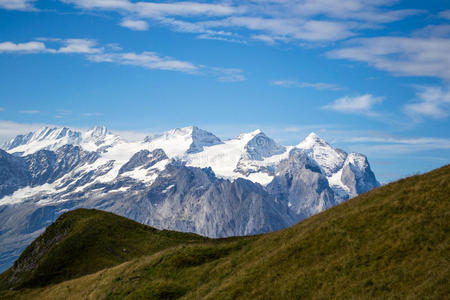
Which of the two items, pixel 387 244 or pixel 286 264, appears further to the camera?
pixel 286 264

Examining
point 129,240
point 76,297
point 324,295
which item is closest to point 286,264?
point 324,295

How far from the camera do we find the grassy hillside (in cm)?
3456

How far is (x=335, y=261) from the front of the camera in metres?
39.7

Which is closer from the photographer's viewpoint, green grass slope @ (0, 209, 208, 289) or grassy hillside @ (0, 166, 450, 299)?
grassy hillside @ (0, 166, 450, 299)

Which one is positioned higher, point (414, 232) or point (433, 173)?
point (433, 173)

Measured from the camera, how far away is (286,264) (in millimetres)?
43188

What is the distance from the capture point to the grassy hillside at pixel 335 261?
34562mm

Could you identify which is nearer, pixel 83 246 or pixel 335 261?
pixel 335 261

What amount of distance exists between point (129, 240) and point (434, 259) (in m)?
70.2

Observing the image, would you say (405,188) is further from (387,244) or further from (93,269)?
(93,269)

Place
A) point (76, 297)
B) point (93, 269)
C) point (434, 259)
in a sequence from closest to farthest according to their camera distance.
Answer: point (434, 259), point (76, 297), point (93, 269)

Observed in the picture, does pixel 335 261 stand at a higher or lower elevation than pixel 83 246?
higher

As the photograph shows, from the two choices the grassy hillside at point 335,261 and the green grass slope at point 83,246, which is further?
the green grass slope at point 83,246

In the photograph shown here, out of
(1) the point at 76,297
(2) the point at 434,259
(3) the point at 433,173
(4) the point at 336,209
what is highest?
(3) the point at 433,173
